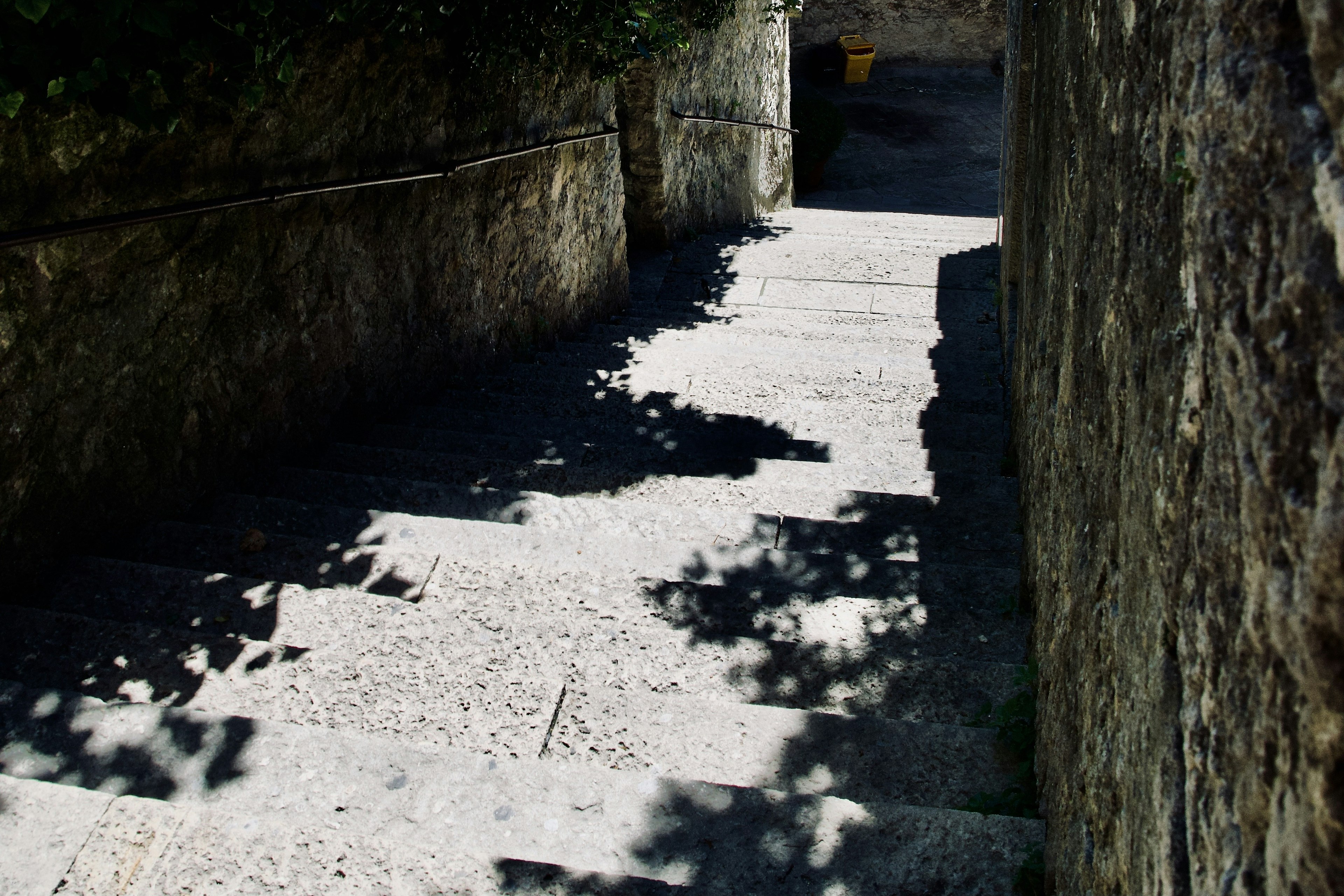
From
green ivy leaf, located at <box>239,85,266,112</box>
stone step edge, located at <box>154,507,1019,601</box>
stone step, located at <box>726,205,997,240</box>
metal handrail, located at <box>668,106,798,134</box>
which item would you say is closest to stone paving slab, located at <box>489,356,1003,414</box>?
stone step edge, located at <box>154,507,1019,601</box>

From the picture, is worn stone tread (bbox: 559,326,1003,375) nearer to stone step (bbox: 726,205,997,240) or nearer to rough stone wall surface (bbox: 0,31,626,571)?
rough stone wall surface (bbox: 0,31,626,571)

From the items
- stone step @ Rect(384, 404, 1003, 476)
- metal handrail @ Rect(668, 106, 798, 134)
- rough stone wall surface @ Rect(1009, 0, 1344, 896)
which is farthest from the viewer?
metal handrail @ Rect(668, 106, 798, 134)

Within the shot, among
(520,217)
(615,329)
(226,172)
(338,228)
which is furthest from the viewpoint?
(615,329)

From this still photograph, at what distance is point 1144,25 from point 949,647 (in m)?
1.90

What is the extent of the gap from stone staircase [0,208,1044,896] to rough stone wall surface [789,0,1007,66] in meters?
15.8

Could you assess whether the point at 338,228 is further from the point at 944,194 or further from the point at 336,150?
the point at 944,194

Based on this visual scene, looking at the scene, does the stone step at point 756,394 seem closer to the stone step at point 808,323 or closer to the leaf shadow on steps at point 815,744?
the stone step at point 808,323

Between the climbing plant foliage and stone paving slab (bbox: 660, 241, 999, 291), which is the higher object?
the climbing plant foliage

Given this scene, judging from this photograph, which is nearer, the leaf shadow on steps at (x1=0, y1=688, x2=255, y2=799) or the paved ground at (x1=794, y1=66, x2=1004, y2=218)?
the leaf shadow on steps at (x1=0, y1=688, x2=255, y2=799)

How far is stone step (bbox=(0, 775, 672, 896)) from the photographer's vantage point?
6.70 feet

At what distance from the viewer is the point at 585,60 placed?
21.5ft

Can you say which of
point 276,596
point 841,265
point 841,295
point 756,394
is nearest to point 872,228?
point 841,265

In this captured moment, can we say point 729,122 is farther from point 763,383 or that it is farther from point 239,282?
point 239,282

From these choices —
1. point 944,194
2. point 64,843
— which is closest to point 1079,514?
point 64,843
